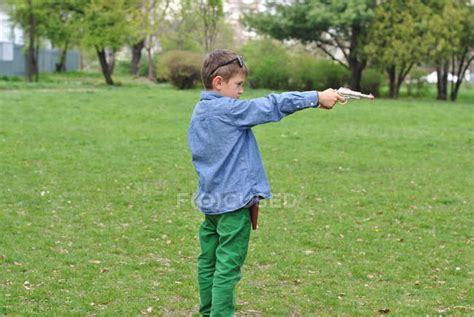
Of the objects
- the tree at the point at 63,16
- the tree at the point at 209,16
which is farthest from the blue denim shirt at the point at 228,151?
the tree at the point at 209,16

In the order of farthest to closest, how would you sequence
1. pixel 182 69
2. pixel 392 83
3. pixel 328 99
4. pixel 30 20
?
pixel 30 20
pixel 392 83
pixel 182 69
pixel 328 99

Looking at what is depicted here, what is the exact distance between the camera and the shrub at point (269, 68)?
37438mm

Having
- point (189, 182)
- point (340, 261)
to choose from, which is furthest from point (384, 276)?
point (189, 182)

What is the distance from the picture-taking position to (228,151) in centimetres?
416

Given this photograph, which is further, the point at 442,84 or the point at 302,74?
the point at 302,74

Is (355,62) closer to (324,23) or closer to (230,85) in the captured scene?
(324,23)

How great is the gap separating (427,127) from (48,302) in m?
15.8

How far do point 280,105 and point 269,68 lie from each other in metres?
33.7

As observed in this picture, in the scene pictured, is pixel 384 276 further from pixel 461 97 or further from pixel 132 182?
pixel 461 97

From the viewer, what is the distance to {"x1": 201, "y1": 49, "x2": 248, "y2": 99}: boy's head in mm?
4164

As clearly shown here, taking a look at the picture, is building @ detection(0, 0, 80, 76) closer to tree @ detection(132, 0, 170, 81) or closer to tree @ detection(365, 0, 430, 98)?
tree @ detection(132, 0, 170, 81)

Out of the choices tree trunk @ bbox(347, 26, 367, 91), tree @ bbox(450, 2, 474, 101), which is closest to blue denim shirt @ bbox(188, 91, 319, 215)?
tree @ bbox(450, 2, 474, 101)

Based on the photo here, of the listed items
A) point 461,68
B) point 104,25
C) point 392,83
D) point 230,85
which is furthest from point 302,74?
point 230,85

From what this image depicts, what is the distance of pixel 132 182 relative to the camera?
35.0ft
